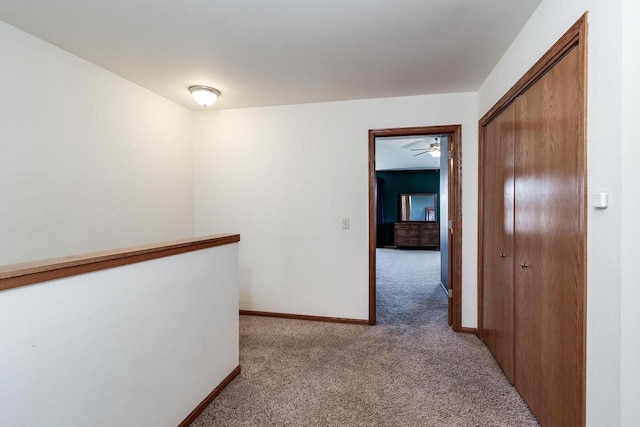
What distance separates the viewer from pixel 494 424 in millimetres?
1648

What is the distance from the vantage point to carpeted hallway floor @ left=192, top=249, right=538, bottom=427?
1711mm

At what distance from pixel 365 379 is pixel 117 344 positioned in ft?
5.16

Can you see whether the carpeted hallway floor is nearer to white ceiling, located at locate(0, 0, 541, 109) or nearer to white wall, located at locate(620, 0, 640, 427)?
white wall, located at locate(620, 0, 640, 427)

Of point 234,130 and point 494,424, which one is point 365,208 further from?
point 494,424

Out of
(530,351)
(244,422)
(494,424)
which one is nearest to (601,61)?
(530,351)

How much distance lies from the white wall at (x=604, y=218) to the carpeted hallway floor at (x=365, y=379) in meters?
0.78

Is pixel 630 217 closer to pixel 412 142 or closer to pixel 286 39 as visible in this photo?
pixel 286 39

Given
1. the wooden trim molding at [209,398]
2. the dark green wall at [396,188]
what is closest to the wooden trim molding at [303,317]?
the wooden trim molding at [209,398]

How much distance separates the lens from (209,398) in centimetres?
182

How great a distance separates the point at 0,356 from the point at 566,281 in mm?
2134

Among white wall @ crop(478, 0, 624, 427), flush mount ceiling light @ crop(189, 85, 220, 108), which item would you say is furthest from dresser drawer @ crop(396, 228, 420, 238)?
white wall @ crop(478, 0, 624, 427)

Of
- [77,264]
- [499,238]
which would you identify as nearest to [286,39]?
[77,264]

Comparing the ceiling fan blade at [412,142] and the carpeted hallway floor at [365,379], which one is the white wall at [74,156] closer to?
the carpeted hallway floor at [365,379]

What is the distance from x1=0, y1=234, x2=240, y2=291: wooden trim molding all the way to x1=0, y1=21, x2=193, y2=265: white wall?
3.79 ft
